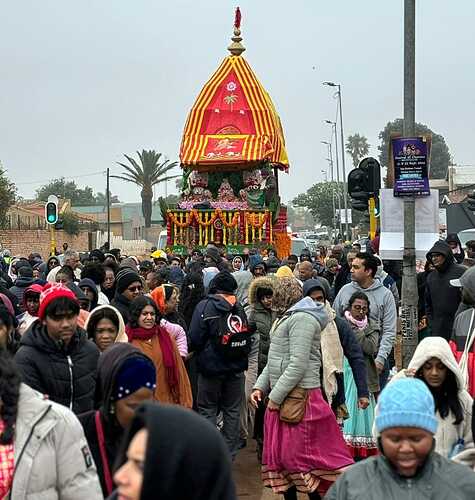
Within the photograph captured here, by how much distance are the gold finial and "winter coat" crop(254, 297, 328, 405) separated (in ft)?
111

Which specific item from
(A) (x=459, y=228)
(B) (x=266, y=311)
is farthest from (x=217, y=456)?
(A) (x=459, y=228)

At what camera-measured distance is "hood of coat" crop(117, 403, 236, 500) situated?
2553 millimetres

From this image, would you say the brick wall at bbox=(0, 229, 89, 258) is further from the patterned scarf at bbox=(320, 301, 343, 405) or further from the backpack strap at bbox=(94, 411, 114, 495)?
the backpack strap at bbox=(94, 411, 114, 495)

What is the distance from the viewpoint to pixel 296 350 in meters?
7.89

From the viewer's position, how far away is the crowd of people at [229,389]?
13.5 feet

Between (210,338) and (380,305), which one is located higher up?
(380,305)

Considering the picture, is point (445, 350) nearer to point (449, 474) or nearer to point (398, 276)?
point (449, 474)

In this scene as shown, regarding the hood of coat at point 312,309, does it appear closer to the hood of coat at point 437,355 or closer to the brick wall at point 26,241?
the hood of coat at point 437,355

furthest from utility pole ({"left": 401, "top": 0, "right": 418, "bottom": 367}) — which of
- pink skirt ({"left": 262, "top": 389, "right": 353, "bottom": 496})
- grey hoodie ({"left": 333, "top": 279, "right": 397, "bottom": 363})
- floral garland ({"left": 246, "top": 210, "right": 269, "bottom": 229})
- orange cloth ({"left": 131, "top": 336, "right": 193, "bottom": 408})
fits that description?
floral garland ({"left": 246, "top": 210, "right": 269, "bottom": 229})

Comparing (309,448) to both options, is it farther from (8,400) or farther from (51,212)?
(51,212)

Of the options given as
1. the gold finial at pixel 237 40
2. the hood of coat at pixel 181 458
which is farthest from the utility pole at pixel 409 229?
the gold finial at pixel 237 40

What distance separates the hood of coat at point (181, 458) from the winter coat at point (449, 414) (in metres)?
3.05

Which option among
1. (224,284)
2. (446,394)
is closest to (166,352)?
(224,284)

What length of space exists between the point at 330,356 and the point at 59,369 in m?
2.77
